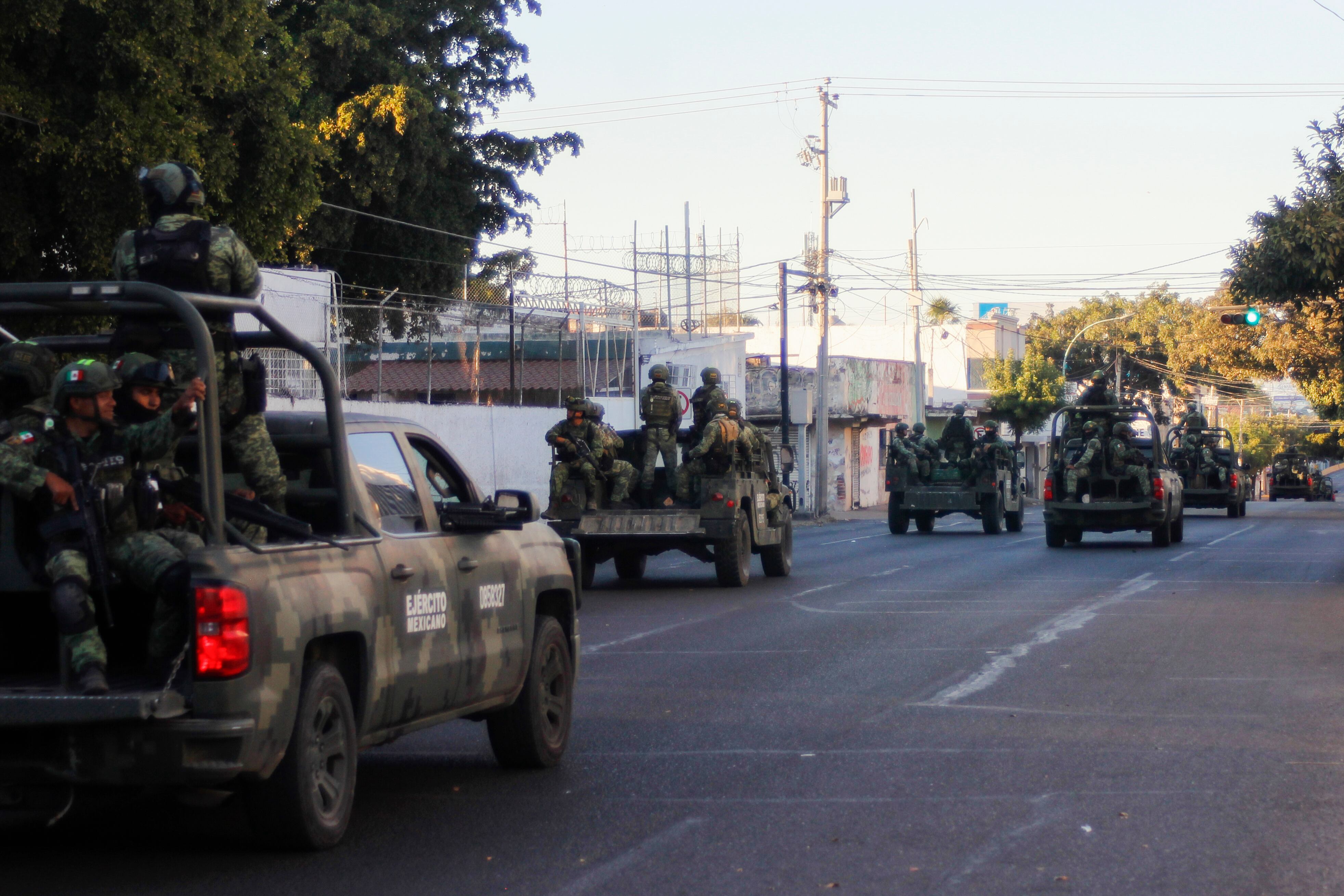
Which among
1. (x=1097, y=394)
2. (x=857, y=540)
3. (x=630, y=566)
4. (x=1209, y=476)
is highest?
(x=1097, y=394)

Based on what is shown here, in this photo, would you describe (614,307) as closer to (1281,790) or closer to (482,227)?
(482,227)

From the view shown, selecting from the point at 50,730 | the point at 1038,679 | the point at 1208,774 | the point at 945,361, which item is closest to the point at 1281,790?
the point at 1208,774

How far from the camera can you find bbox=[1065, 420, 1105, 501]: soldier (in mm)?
25453

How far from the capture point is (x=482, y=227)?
3356cm

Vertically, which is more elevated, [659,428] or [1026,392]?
[1026,392]

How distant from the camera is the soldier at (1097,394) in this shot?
2684 cm

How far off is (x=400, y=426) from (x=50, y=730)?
7.51 feet

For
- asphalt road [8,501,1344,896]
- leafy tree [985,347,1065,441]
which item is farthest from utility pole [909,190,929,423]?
asphalt road [8,501,1344,896]

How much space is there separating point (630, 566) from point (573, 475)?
7.54 feet

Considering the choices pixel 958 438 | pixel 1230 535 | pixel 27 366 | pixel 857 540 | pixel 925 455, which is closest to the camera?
pixel 27 366

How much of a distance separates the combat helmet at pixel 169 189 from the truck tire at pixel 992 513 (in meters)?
24.8

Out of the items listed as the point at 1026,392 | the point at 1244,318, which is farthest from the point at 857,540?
the point at 1026,392

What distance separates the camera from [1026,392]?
2338 inches

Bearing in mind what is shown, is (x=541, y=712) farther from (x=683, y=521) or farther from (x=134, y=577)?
(x=683, y=521)
